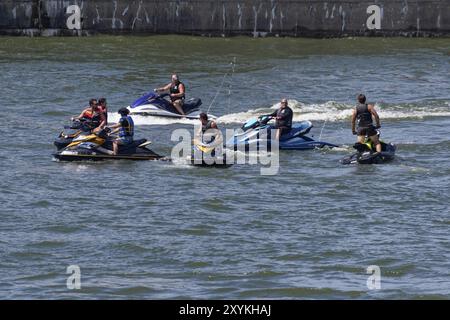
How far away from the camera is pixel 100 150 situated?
30.0 metres

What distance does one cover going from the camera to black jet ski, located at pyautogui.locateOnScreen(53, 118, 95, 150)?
3020cm

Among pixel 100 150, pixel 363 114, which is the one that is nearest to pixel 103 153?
pixel 100 150

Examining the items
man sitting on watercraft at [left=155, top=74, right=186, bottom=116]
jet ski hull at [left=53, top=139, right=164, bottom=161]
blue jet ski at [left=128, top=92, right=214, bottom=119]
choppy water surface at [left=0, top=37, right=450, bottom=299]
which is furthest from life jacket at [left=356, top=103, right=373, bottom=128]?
blue jet ski at [left=128, top=92, right=214, bottom=119]

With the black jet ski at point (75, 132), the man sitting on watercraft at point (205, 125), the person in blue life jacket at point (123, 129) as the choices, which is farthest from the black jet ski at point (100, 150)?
the man sitting on watercraft at point (205, 125)

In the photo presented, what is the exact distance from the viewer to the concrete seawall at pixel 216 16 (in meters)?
48.7

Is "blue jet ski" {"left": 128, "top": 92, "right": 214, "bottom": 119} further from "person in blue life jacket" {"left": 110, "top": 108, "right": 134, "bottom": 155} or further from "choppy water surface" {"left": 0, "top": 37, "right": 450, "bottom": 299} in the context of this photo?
"person in blue life jacket" {"left": 110, "top": 108, "right": 134, "bottom": 155}

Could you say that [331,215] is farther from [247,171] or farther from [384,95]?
[384,95]

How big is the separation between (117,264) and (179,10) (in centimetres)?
2795

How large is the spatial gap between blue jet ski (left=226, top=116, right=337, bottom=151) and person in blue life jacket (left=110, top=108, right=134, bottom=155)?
10.2 ft

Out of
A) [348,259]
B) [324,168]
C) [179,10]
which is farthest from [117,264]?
[179,10]

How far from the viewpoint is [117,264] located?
72.4 ft

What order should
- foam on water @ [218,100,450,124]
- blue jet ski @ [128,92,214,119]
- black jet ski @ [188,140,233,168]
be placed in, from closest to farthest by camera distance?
black jet ski @ [188,140,233,168]
blue jet ski @ [128,92,214,119]
foam on water @ [218,100,450,124]

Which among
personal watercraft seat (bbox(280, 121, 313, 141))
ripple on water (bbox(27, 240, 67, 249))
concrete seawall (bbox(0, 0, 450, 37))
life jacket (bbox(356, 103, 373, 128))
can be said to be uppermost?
concrete seawall (bbox(0, 0, 450, 37))

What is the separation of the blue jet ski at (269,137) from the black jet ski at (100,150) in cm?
264
